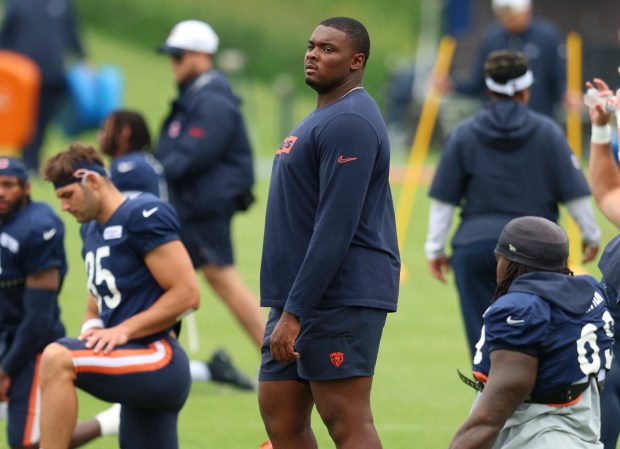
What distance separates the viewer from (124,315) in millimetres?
6117

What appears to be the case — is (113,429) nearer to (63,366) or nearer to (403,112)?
(63,366)

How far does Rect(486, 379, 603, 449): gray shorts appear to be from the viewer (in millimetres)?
4777

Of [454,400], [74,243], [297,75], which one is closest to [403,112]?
[297,75]

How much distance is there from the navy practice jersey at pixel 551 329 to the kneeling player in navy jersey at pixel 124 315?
170 centimetres

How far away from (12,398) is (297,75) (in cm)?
2902

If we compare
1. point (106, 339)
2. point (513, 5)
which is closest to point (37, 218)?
point (106, 339)

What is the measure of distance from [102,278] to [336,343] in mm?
1384

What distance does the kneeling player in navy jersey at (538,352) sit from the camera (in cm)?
463

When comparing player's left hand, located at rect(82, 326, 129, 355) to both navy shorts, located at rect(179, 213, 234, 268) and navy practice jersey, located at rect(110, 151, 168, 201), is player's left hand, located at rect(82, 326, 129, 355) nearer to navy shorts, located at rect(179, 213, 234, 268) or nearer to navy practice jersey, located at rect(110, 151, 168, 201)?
navy practice jersey, located at rect(110, 151, 168, 201)

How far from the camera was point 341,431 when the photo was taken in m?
5.28

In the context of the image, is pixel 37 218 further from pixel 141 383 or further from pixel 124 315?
pixel 141 383

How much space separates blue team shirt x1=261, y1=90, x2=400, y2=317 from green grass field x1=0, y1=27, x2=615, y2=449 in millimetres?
2364

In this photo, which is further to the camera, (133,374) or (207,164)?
(207,164)

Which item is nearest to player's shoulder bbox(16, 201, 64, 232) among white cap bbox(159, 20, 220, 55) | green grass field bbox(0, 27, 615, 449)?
green grass field bbox(0, 27, 615, 449)
